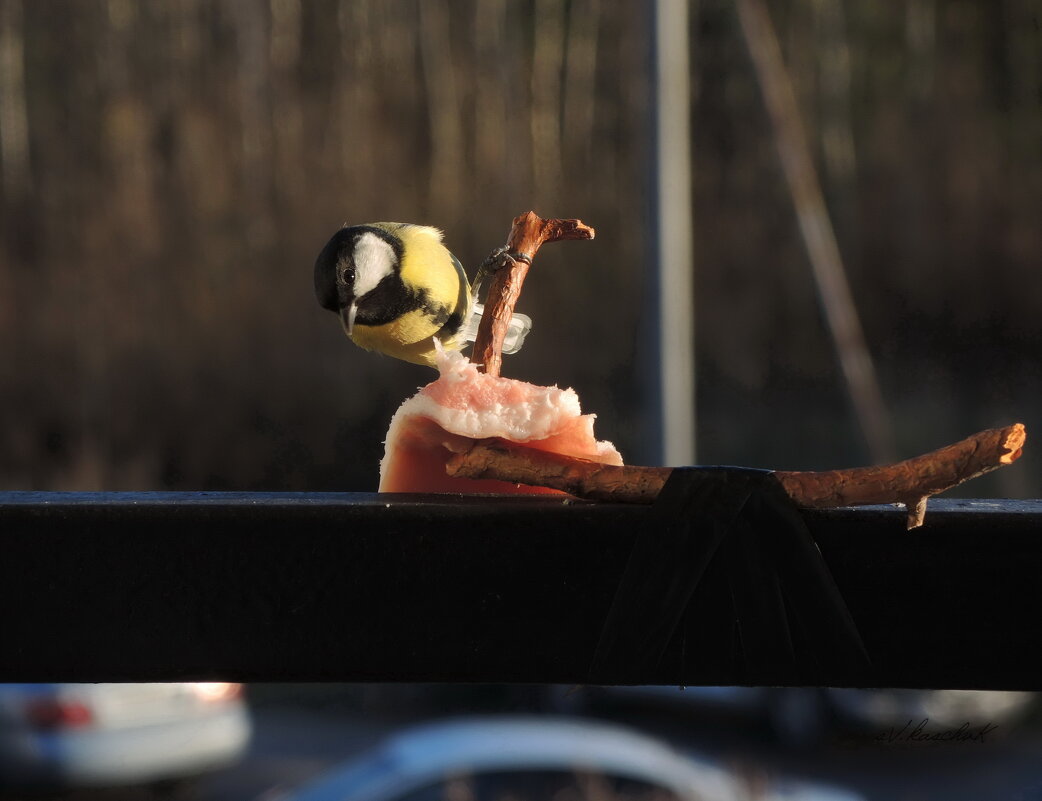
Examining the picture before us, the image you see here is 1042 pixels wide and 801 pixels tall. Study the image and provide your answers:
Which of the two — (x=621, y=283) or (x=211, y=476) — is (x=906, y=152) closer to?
(x=621, y=283)

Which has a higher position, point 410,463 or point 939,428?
point 410,463

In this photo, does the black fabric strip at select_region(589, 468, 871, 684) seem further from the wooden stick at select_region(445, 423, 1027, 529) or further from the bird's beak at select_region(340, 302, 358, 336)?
the bird's beak at select_region(340, 302, 358, 336)

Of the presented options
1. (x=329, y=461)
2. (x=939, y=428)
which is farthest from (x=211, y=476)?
(x=939, y=428)

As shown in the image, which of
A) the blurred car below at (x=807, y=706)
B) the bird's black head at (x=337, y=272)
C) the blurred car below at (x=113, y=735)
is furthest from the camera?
the blurred car below at (x=807, y=706)

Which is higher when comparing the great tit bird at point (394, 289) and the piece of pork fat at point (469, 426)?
the great tit bird at point (394, 289)

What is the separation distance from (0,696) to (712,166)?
4594 millimetres

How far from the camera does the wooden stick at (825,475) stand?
1.53 feet

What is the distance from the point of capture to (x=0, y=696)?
132 inches

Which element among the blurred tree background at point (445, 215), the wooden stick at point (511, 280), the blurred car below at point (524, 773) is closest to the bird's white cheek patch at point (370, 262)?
the wooden stick at point (511, 280)

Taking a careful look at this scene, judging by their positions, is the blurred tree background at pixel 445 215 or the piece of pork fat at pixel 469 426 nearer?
the piece of pork fat at pixel 469 426

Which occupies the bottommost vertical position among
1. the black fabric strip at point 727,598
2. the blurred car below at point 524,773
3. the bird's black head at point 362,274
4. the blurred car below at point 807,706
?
the blurred car below at point 807,706

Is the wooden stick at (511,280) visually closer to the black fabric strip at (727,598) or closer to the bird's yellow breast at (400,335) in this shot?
the black fabric strip at (727,598)

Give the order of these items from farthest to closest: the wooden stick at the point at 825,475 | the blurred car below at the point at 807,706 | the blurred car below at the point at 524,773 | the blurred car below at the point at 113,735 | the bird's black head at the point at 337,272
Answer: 1. the blurred car below at the point at 807,706
2. the blurred car below at the point at 113,735
3. the blurred car below at the point at 524,773
4. the bird's black head at the point at 337,272
5. the wooden stick at the point at 825,475

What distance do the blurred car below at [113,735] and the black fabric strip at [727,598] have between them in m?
2.40
